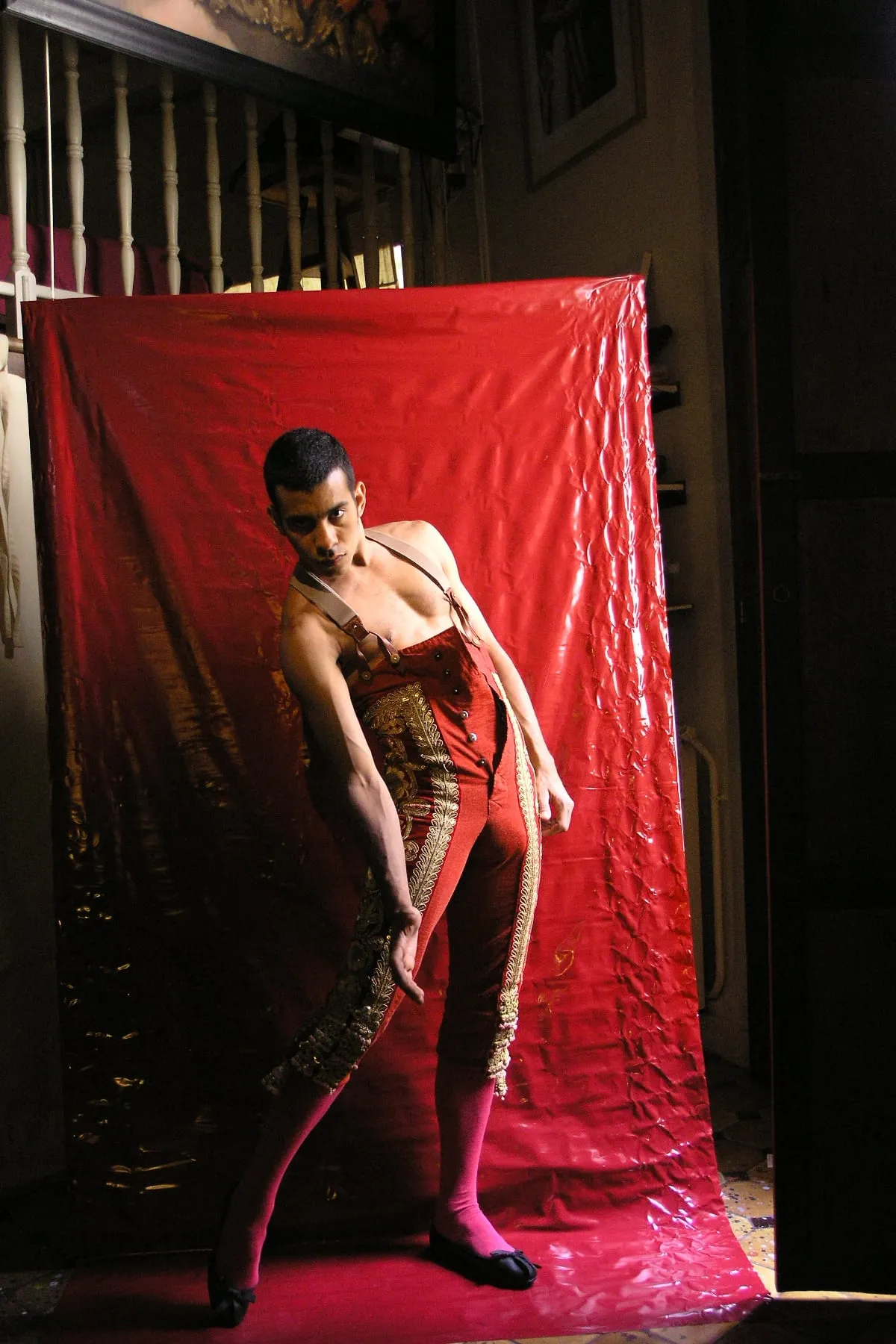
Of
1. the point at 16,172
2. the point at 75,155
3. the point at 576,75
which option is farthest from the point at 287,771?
the point at 576,75

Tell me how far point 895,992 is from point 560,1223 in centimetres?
83

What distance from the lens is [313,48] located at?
3.07 metres

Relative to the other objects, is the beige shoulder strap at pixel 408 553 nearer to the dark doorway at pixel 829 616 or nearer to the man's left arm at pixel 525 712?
the man's left arm at pixel 525 712

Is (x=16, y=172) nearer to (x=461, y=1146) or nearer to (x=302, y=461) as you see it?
(x=302, y=461)

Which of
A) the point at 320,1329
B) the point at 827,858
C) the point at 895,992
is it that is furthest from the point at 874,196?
the point at 320,1329

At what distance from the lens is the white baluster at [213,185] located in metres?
3.00

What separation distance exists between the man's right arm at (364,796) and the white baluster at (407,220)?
1636 millimetres

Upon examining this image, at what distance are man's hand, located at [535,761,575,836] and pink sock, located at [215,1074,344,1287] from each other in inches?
27.2

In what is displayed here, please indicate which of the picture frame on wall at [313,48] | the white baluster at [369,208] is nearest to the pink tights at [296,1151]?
the white baluster at [369,208]

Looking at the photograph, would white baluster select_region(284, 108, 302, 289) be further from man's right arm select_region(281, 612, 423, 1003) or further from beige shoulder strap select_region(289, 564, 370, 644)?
man's right arm select_region(281, 612, 423, 1003)

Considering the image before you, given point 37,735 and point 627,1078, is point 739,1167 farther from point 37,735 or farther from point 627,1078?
point 37,735

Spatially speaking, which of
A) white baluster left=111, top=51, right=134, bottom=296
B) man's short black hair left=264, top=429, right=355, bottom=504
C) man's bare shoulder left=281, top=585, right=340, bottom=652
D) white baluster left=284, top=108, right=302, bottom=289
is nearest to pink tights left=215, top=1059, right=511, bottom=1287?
man's bare shoulder left=281, top=585, right=340, bottom=652

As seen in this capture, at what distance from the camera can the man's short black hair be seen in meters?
2.24

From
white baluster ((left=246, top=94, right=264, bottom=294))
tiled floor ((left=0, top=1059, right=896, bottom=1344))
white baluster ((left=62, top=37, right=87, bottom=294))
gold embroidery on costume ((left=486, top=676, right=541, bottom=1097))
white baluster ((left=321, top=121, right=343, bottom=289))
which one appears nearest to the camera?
tiled floor ((left=0, top=1059, right=896, bottom=1344))
